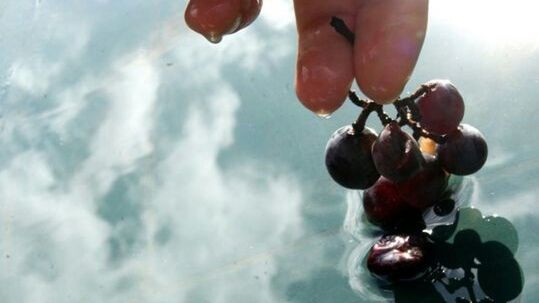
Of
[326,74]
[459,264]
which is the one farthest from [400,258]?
[326,74]

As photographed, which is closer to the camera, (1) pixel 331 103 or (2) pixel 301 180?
(1) pixel 331 103

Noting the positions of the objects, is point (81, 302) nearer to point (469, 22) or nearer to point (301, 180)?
point (301, 180)

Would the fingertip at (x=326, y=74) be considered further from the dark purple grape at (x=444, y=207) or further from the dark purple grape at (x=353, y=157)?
the dark purple grape at (x=444, y=207)

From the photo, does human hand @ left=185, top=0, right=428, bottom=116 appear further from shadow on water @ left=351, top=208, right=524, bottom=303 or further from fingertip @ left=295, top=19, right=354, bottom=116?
shadow on water @ left=351, top=208, right=524, bottom=303

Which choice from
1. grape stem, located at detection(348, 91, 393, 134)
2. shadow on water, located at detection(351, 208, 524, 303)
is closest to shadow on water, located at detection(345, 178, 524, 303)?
shadow on water, located at detection(351, 208, 524, 303)

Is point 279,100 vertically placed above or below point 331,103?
below

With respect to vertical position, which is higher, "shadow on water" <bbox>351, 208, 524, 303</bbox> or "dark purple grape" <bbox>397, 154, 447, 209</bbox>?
"dark purple grape" <bbox>397, 154, 447, 209</bbox>

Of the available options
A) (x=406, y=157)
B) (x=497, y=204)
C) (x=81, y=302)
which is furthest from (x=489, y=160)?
(x=81, y=302)

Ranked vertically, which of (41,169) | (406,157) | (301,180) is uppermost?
(406,157)

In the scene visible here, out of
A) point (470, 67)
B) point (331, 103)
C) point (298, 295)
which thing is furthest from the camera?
point (470, 67)
